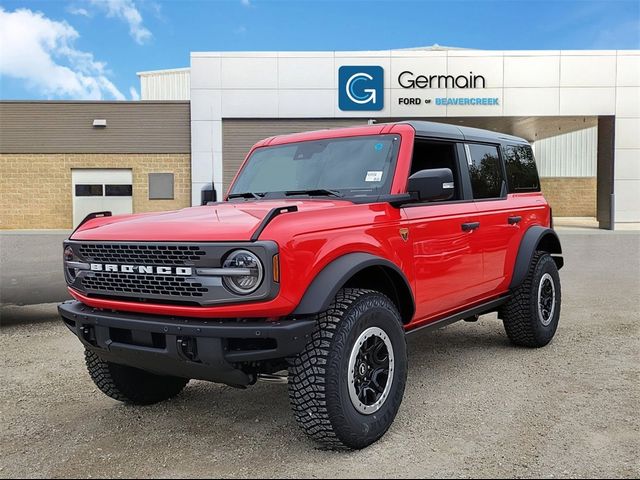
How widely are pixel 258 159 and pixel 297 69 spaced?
57.7 feet

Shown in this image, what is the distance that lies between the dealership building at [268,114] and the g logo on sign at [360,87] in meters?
0.04

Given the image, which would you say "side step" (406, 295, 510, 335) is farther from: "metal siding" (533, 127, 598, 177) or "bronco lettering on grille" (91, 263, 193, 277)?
"metal siding" (533, 127, 598, 177)

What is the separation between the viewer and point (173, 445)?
3.59 m

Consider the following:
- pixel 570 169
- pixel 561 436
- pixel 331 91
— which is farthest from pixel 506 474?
pixel 570 169

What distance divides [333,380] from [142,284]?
1.18 metres

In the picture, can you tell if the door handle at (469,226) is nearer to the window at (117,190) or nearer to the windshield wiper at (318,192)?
the windshield wiper at (318,192)

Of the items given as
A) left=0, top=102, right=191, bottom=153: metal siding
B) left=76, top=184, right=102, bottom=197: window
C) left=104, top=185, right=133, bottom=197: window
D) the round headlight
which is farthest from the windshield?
left=76, top=184, right=102, bottom=197: window

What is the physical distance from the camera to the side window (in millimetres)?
5102

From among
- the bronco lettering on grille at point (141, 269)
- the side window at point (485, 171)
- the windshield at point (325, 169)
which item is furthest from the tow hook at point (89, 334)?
the side window at point (485, 171)

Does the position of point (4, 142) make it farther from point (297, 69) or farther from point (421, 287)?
point (421, 287)

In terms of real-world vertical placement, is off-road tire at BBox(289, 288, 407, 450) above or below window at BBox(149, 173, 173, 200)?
below

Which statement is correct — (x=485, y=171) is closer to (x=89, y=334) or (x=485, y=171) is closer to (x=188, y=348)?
(x=188, y=348)

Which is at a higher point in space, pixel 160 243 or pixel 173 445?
pixel 160 243

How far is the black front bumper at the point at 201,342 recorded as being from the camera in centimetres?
305
